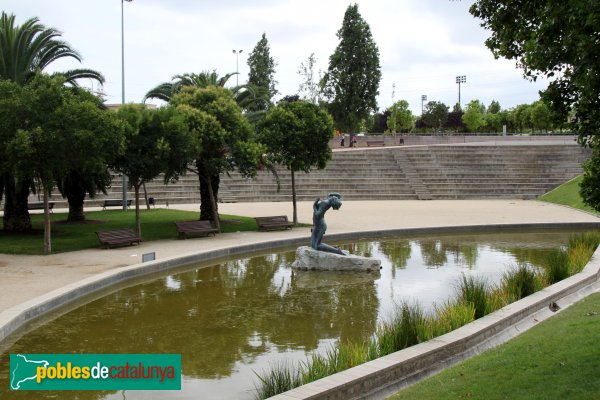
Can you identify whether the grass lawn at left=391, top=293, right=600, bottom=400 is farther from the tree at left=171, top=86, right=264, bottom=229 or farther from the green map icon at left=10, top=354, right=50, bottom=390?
the tree at left=171, top=86, right=264, bottom=229

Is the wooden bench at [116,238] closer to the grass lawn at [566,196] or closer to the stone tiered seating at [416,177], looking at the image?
the stone tiered seating at [416,177]

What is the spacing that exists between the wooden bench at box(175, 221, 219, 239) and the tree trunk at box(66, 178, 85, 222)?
619 centimetres

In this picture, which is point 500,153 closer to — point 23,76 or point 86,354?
point 23,76

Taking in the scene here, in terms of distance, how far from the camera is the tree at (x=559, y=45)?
16.9ft

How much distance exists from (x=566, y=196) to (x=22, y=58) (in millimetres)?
30096

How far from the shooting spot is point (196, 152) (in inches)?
808

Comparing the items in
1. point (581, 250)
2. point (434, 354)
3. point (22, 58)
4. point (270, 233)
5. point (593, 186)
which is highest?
point (22, 58)

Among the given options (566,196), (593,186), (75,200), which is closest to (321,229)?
(593,186)

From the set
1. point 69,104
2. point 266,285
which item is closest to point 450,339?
point 266,285

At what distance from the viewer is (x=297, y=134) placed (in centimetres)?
2331

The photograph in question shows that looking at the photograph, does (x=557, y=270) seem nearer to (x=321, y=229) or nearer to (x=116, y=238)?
(x=321, y=229)

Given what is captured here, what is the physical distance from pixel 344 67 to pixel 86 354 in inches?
2286

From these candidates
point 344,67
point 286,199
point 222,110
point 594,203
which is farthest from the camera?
point 344,67

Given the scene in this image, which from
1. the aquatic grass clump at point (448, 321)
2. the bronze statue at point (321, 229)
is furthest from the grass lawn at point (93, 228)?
the aquatic grass clump at point (448, 321)
